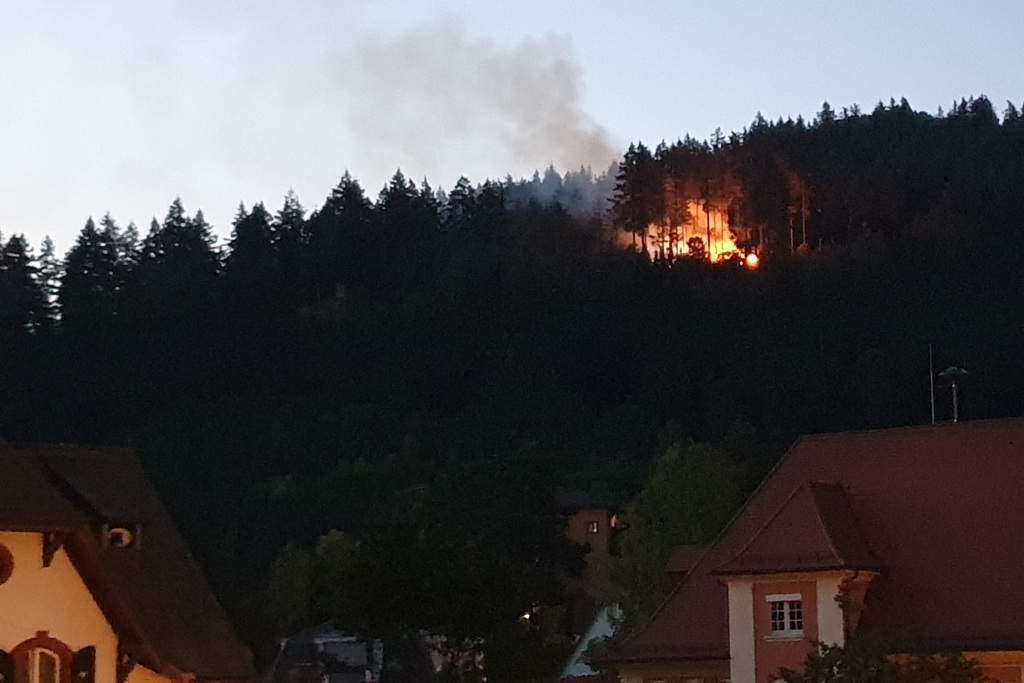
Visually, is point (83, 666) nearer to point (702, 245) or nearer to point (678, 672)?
point (678, 672)

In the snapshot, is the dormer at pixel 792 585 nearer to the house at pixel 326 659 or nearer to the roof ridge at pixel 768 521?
the roof ridge at pixel 768 521

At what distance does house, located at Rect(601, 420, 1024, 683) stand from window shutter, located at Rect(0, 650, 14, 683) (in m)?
20.0

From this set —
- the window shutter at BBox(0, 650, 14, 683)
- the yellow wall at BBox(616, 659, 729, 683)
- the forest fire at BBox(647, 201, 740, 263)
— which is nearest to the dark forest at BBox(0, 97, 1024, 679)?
the forest fire at BBox(647, 201, 740, 263)

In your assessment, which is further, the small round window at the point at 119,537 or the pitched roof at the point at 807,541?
the pitched roof at the point at 807,541

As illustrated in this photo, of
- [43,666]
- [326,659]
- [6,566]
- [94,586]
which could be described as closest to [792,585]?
[94,586]

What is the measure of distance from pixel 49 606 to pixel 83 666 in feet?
3.24

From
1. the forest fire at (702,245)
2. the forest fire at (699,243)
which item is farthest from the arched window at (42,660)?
the forest fire at (699,243)

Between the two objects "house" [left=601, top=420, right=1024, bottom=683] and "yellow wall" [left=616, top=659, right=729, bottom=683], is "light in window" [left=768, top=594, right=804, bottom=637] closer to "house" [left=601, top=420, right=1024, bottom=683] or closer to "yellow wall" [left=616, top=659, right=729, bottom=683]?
"house" [left=601, top=420, right=1024, bottom=683]

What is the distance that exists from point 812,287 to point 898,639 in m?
144

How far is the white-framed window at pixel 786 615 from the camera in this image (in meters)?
44.9

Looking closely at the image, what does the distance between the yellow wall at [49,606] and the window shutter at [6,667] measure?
10 centimetres

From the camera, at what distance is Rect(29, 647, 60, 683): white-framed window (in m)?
27.8

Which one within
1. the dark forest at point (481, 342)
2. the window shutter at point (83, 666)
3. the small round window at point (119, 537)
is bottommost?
the window shutter at point (83, 666)

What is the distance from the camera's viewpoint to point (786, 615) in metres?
45.1
